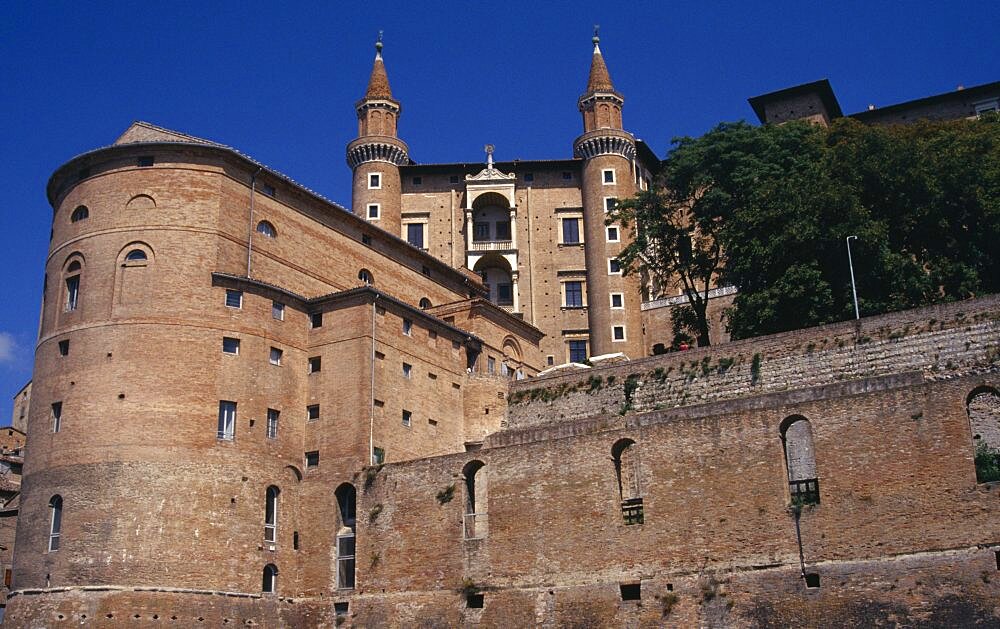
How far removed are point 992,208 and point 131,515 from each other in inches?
1251

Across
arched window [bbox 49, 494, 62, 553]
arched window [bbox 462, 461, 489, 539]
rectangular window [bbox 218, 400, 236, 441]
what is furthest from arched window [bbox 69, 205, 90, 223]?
arched window [bbox 462, 461, 489, 539]

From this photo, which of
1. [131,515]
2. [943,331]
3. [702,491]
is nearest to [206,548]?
[131,515]

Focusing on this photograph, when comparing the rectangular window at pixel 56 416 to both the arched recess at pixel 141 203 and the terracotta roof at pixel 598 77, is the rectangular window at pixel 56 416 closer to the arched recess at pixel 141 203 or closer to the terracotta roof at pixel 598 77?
the arched recess at pixel 141 203

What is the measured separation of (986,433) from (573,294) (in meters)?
36.7

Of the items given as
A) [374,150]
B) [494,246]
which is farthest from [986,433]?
[374,150]

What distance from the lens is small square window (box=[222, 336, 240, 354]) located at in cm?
4041

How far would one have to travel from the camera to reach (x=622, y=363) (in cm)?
4428

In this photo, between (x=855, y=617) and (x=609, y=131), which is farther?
(x=609, y=131)

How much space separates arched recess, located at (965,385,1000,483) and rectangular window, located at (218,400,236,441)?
23.4 m

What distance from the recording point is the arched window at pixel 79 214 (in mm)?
42094

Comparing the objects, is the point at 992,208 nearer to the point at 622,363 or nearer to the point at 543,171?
the point at 622,363

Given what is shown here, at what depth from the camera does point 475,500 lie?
35.9 metres

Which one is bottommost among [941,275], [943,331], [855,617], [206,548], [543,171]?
[855,617]

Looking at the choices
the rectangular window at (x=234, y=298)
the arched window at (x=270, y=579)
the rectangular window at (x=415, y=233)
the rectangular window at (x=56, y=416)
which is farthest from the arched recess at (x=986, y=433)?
the rectangular window at (x=415, y=233)
